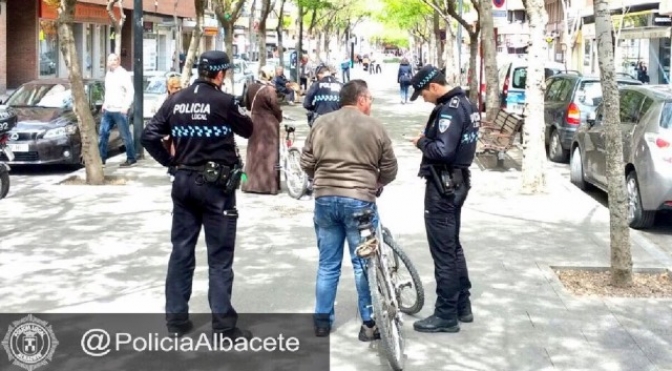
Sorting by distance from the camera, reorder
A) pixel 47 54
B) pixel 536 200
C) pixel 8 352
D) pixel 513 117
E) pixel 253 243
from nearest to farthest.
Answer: pixel 8 352, pixel 253 243, pixel 536 200, pixel 513 117, pixel 47 54

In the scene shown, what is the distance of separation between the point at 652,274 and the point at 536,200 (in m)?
3.90

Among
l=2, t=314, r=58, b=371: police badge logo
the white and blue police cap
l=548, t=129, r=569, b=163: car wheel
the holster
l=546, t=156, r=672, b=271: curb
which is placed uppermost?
the white and blue police cap

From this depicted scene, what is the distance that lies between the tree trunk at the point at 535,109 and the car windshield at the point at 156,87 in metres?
10.4

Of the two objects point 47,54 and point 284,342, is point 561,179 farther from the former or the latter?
point 47,54

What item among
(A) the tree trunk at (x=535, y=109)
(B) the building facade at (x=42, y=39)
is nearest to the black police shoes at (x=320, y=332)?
(A) the tree trunk at (x=535, y=109)

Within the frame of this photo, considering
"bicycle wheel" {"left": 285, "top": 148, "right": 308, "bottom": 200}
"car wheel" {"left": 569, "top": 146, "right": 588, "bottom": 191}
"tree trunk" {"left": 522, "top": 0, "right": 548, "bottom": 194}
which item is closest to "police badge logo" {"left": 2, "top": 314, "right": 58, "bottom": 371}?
"bicycle wheel" {"left": 285, "top": 148, "right": 308, "bottom": 200}

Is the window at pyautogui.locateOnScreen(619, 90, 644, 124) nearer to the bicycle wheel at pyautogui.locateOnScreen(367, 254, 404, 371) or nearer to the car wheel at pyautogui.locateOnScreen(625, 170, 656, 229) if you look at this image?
the car wheel at pyautogui.locateOnScreen(625, 170, 656, 229)

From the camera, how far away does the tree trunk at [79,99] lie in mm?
12547

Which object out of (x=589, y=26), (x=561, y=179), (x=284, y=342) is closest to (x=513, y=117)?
(x=561, y=179)

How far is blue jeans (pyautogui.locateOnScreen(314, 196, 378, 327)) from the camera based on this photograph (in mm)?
5707

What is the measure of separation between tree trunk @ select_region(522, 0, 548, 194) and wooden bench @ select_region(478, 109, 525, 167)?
2.40 m

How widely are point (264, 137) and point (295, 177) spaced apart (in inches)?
24.7

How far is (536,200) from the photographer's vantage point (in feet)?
38.7

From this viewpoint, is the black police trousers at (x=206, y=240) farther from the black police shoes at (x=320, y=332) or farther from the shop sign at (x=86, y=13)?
the shop sign at (x=86, y=13)
